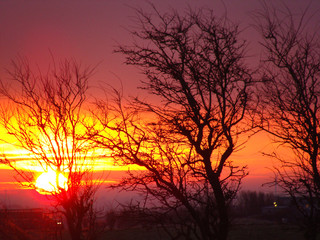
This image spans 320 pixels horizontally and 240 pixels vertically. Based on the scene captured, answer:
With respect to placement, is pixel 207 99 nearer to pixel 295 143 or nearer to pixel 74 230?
pixel 295 143

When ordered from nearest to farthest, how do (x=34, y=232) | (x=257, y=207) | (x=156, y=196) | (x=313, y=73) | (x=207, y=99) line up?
1. (x=156, y=196)
2. (x=207, y=99)
3. (x=313, y=73)
4. (x=34, y=232)
5. (x=257, y=207)

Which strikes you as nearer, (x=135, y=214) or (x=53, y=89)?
(x=135, y=214)

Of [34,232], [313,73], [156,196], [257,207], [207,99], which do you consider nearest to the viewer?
[156,196]

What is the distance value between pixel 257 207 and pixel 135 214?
4128 cm

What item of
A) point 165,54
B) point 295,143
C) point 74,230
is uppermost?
point 165,54

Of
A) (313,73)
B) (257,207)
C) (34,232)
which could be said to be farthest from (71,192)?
(257,207)

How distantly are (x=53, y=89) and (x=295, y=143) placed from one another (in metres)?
6.39

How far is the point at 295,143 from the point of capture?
1054cm

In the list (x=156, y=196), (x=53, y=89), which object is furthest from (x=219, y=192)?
(x=53, y=89)

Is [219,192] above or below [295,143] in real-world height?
→ below

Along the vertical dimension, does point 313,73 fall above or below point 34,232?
above

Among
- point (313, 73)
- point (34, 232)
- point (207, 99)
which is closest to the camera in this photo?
point (207, 99)

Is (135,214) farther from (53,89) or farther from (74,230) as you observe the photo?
(53,89)

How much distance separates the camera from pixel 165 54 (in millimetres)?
8688
